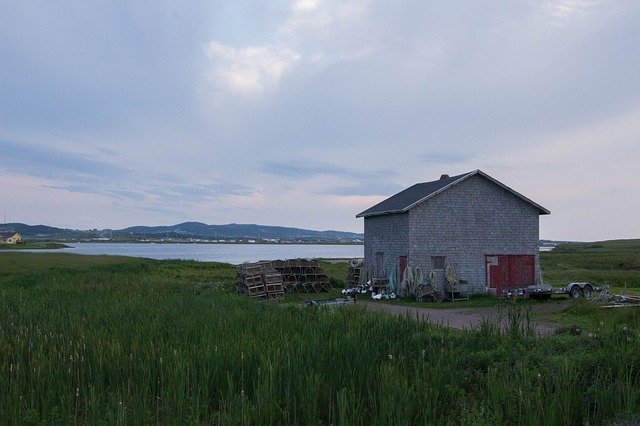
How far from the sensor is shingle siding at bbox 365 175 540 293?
83.2 feet

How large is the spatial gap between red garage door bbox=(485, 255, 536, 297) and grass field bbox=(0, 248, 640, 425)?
15029 millimetres

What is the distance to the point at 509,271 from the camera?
86.5 feet

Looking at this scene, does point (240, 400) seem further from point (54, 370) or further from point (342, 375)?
point (54, 370)

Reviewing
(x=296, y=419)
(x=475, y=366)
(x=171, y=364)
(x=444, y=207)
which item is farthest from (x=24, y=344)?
(x=444, y=207)

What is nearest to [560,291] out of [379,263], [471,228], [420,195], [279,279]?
[471,228]

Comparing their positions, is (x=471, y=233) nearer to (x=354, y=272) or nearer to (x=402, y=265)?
(x=402, y=265)

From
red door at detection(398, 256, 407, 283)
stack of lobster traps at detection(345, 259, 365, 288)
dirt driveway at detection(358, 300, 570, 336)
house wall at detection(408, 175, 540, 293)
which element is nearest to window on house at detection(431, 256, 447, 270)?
house wall at detection(408, 175, 540, 293)

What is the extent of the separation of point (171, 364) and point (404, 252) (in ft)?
62.2

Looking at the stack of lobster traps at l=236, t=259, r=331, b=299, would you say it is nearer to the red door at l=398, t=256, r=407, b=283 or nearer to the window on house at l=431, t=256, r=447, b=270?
the red door at l=398, t=256, r=407, b=283

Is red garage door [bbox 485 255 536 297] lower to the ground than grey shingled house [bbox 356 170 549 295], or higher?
→ lower

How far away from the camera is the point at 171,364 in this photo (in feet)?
24.6

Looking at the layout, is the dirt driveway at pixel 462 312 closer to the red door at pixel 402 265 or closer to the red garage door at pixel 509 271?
the red door at pixel 402 265

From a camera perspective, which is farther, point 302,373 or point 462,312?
point 462,312

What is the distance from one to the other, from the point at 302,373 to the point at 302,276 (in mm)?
23391
